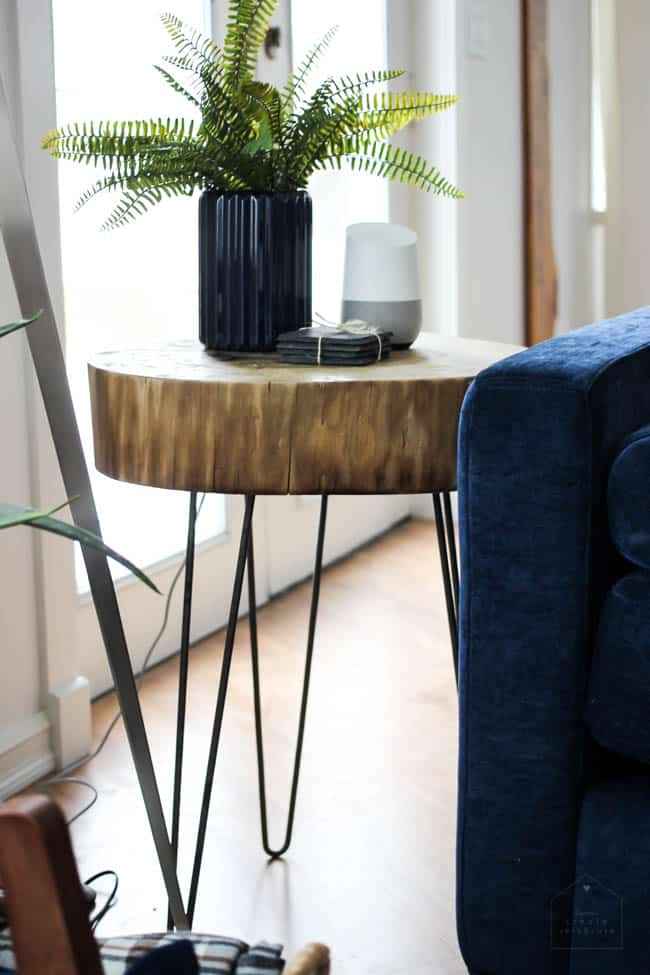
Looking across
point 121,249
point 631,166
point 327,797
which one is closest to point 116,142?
point 121,249

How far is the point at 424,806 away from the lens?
1.70 metres

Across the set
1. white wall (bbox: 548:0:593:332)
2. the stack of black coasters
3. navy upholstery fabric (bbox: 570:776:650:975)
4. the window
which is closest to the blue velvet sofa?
navy upholstery fabric (bbox: 570:776:650:975)

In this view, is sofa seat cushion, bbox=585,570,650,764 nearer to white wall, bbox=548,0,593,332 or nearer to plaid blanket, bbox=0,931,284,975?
plaid blanket, bbox=0,931,284,975

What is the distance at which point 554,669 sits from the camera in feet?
3.54

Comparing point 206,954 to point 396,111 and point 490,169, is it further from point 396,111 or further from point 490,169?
point 490,169

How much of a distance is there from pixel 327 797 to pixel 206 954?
1158mm

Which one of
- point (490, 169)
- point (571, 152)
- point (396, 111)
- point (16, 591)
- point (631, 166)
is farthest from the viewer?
point (631, 166)

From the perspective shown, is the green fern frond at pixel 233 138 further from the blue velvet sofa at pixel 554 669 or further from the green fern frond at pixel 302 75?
the blue velvet sofa at pixel 554 669

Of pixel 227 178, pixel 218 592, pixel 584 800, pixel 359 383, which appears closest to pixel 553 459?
pixel 359 383

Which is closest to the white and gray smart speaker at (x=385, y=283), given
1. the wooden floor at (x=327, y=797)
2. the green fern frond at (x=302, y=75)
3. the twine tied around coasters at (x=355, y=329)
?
the twine tied around coasters at (x=355, y=329)

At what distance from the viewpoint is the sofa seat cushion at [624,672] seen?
107 cm

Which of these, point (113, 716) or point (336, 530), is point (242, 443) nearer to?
point (113, 716)

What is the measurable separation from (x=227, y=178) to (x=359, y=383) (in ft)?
1.10

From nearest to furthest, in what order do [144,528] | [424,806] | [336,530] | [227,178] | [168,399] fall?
[168,399]
[227,178]
[424,806]
[144,528]
[336,530]
